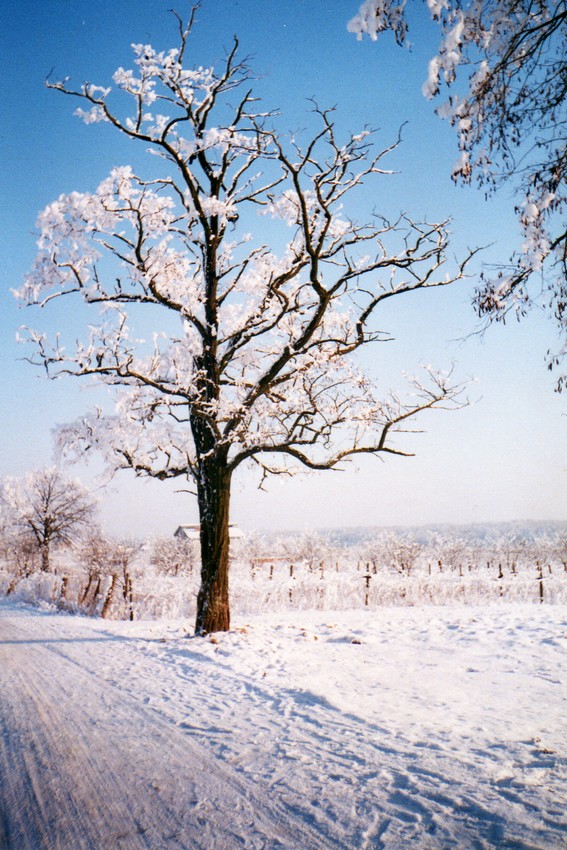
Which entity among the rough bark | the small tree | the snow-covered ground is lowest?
the small tree

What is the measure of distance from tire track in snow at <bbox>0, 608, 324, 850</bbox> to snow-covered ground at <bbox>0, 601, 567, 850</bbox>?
16mm

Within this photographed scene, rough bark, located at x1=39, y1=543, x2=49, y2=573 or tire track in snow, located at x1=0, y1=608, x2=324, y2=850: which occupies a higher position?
tire track in snow, located at x1=0, y1=608, x2=324, y2=850

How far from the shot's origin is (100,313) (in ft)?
28.7

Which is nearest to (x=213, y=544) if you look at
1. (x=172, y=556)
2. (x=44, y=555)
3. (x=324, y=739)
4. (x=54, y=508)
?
(x=324, y=739)

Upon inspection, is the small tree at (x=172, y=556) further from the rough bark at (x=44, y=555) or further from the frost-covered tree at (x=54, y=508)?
the rough bark at (x=44, y=555)

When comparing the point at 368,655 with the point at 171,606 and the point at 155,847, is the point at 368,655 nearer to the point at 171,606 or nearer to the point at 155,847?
the point at 155,847

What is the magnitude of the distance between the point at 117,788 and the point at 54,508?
37.7m

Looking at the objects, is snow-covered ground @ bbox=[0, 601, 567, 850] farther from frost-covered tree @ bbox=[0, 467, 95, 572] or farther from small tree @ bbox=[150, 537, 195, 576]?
small tree @ bbox=[150, 537, 195, 576]

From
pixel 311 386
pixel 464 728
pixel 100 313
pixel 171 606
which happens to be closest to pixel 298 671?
pixel 464 728

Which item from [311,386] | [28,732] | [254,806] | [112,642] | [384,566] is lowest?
[384,566]

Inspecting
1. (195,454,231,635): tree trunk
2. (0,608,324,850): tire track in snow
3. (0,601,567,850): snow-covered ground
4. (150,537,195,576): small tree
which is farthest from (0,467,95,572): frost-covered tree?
(0,608,324,850): tire track in snow

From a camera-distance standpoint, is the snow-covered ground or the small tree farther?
the small tree

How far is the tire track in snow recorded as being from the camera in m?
2.41

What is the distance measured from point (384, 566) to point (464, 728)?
46205 millimetres
